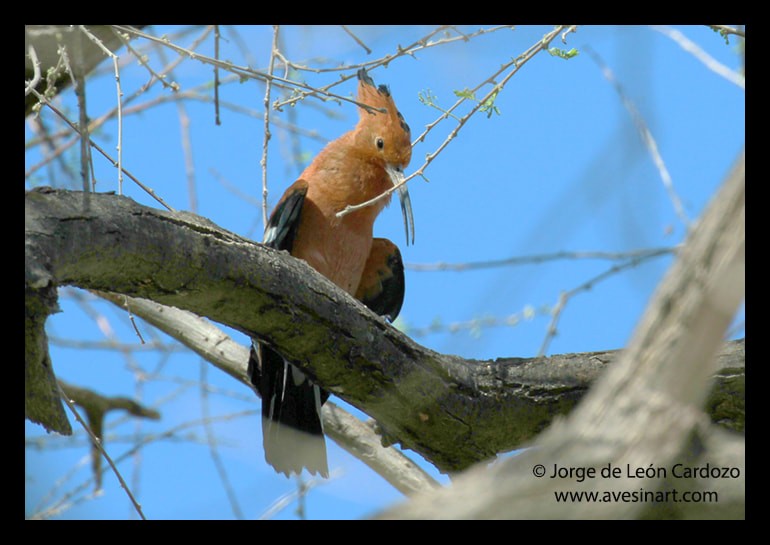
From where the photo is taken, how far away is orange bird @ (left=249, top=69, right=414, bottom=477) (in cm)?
421

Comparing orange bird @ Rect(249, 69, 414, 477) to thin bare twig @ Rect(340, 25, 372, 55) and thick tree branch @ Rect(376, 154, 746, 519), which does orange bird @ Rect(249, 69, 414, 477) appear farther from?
thick tree branch @ Rect(376, 154, 746, 519)

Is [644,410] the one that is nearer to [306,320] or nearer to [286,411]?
[306,320]

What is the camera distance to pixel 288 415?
168 inches

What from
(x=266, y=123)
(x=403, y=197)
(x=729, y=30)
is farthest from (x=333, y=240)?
(x=729, y=30)

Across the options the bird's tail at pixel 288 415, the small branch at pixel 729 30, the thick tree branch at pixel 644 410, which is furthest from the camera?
the bird's tail at pixel 288 415

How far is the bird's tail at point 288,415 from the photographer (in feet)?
13.7

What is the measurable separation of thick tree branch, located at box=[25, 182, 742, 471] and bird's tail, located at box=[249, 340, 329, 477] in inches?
32.1

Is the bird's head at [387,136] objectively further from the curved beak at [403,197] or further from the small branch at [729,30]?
the small branch at [729,30]

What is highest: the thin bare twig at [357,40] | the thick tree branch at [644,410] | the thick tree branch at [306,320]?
the thin bare twig at [357,40]

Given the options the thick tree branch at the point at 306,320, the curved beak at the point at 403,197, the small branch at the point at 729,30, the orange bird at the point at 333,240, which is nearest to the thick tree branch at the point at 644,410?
the thick tree branch at the point at 306,320

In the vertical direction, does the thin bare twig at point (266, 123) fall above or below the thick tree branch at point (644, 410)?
above

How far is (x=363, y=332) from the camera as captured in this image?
3.12m

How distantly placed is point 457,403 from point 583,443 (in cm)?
180

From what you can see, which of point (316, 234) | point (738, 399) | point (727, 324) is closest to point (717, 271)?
point (727, 324)
